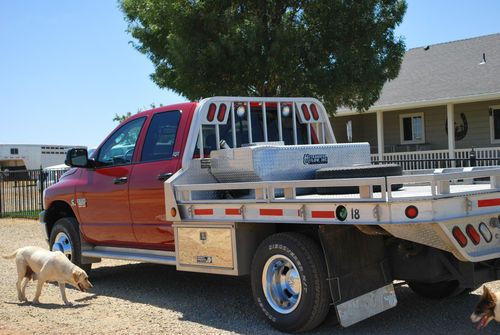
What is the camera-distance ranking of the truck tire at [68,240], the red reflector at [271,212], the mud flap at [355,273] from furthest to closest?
the truck tire at [68,240]
the red reflector at [271,212]
the mud flap at [355,273]

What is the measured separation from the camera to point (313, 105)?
323 inches

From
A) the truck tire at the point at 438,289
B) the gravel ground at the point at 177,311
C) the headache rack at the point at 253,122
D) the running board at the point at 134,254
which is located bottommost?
the gravel ground at the point at 177,311

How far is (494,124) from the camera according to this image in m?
20.9

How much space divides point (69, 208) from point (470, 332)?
224 inches

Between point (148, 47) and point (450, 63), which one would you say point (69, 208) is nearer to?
point (148, 47)

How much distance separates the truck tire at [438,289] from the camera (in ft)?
21.7

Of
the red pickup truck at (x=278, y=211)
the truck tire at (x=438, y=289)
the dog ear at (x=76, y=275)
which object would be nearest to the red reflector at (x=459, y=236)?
the red pickup truck at (x=278, y=211)

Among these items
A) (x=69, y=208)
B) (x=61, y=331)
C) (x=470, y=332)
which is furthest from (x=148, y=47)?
(x=470, y=332)

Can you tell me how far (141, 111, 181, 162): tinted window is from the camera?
7.37 meters

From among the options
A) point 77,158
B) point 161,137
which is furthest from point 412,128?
point 161,137

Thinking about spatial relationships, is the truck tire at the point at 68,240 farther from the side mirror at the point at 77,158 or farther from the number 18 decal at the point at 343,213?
the number 18 decal at the point at 343,213

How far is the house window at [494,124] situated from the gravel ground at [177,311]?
47.4 ft

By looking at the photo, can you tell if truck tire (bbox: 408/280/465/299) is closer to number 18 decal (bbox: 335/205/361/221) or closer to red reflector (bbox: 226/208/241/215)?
number 18 decal (bbox: 335/205/361/221)

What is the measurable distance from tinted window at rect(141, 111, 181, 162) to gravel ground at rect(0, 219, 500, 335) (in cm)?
169
